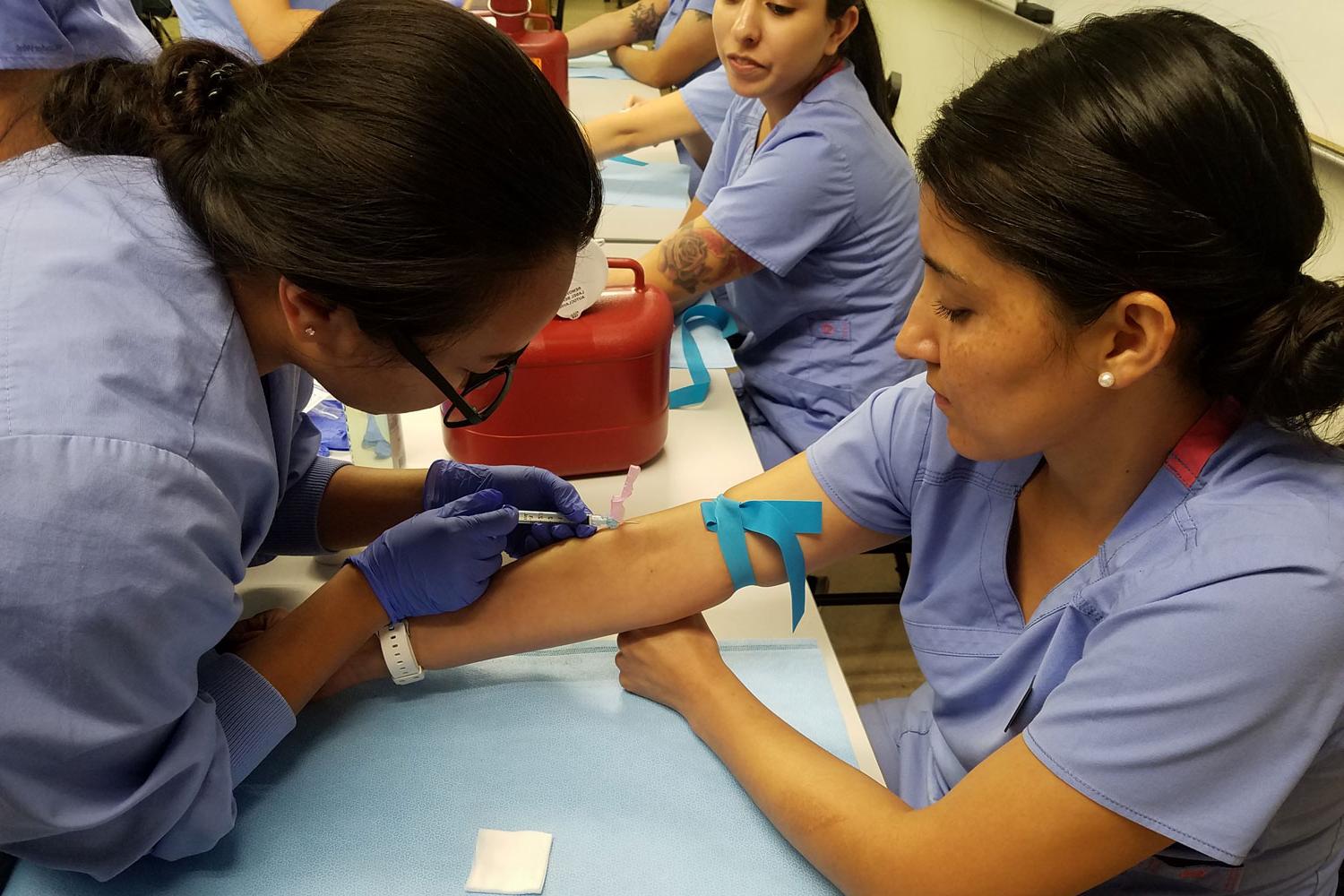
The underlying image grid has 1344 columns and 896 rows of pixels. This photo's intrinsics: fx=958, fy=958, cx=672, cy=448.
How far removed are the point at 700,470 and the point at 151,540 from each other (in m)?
0.82

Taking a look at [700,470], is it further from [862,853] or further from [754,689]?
[862,853]

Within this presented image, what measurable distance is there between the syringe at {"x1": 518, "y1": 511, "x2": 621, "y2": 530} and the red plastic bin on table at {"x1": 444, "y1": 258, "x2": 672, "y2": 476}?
0.19 m

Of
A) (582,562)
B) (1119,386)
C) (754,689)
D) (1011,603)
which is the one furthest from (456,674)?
(1119,386)

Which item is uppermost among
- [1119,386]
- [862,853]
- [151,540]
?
[1119,386]

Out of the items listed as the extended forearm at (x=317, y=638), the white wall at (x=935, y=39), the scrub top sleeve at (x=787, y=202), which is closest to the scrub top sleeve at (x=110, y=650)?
the extended forearm at (x=317, y=638)

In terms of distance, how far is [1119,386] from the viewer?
2.58ft

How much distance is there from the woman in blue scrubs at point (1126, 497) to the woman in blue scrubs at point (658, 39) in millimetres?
2135

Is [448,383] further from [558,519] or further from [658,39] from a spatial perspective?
[658,39]

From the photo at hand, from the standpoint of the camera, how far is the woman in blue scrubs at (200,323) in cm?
64

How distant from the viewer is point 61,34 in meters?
1.19

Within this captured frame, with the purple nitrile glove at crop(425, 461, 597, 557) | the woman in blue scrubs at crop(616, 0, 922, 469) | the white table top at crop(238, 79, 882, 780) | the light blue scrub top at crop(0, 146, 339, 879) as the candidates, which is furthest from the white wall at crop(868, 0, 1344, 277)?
the light blue scrub top at crop(0, 146, 339, 879)

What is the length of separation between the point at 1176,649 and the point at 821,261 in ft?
3.59

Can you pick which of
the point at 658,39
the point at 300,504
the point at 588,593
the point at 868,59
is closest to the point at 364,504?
the point at 300,504

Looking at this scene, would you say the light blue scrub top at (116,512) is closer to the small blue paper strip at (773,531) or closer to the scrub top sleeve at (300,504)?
the scrub top sleeve at (300,504)
